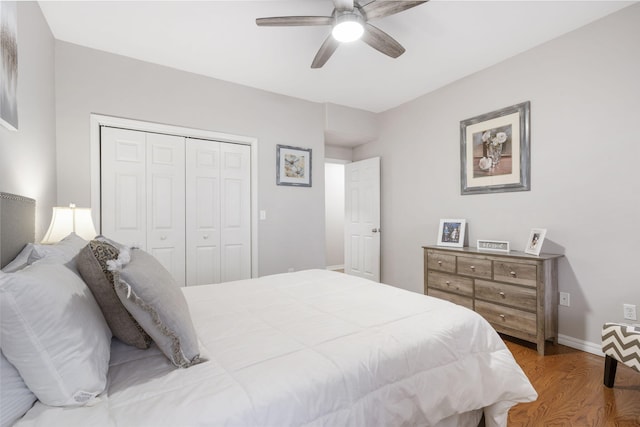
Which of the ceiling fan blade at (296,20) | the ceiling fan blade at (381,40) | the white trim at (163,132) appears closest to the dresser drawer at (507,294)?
the ceiling fan blade at (381,40)

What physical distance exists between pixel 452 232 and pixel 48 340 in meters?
3.47

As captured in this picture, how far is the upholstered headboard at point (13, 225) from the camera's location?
1.20 meters

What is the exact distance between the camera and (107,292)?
1.07 m

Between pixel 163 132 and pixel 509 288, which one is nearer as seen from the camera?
pixel 509 288

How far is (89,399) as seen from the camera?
2.61ft

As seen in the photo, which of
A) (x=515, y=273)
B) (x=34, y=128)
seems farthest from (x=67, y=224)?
(x=515, y=273)

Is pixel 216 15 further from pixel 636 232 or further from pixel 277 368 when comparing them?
pixel 636 232

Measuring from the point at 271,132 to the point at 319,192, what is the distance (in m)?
1.03

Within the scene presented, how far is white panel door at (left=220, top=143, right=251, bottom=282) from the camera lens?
3537 mm

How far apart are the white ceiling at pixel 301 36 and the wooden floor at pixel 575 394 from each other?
8.84 feet

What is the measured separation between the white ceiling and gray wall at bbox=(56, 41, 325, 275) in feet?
0.54

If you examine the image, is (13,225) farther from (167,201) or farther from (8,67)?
(167,201)

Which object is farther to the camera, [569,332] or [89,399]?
[569,332]

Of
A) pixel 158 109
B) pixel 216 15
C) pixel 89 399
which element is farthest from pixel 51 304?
pixel 158 109
